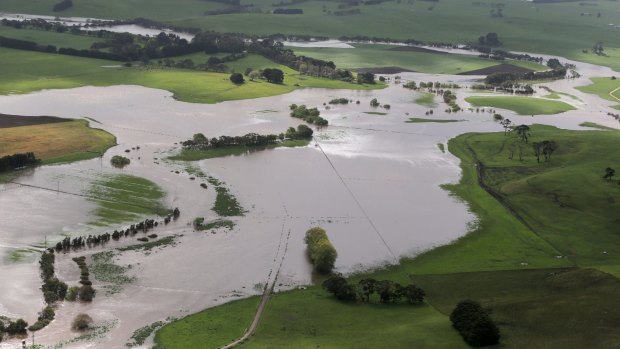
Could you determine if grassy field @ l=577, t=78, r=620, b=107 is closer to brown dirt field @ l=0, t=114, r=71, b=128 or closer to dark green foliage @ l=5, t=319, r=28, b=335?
brown dirt field @ l=0, t=114, r=71, b=128

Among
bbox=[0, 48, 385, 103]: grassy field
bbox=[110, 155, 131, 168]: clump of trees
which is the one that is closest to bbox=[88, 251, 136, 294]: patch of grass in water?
bbox=[110, 155, 131, 168]: clump of trees

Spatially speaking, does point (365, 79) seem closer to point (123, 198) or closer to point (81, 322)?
point (123, 198)

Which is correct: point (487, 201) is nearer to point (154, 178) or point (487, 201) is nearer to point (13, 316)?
point (154, 178)

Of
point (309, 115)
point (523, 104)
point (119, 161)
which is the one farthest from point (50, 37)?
point (523, 104)

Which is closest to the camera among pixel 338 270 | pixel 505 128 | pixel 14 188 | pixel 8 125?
pixel 338 270

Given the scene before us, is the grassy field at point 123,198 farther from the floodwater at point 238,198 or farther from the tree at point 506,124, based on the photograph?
the tree at point 506,124

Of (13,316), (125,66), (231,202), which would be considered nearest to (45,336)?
(13,316)

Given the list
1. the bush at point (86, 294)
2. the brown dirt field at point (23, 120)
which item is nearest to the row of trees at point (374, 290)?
the bush at point (86, 294)
